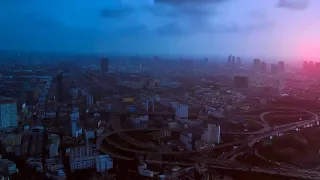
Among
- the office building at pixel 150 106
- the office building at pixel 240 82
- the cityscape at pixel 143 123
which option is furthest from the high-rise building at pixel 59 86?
the office building at pixel 240 82

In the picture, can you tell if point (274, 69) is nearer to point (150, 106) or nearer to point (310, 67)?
point (310, 67)

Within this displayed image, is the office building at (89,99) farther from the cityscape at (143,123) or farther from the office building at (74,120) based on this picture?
the office building at (74,120)

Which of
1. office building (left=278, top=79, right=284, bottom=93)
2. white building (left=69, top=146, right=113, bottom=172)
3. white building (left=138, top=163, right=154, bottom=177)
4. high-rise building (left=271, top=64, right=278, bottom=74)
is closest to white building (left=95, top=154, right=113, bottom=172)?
white building (left=69, top=146, right=113, bottom=172)

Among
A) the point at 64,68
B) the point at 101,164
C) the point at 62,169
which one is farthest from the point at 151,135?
the point at 64,68

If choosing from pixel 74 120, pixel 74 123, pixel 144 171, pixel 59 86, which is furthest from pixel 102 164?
pixel 59 86

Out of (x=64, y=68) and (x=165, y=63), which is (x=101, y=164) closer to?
(x=64, y=68)

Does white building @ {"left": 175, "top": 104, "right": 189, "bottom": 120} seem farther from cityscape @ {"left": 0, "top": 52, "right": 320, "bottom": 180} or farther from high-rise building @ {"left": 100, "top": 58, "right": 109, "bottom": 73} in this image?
high-rise building @ {"left": 100, "top": 58, "right": 109, "bottom": 73}
